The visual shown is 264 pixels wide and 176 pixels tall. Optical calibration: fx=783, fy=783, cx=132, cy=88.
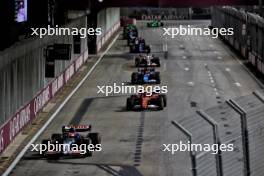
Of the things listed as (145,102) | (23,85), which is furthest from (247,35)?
(23,85)

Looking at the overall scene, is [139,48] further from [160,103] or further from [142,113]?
[142,113]

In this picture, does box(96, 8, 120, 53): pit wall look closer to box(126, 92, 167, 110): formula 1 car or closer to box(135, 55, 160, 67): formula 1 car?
box(135, 55, 160, 67): formula 1 car

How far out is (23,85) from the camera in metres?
40.4

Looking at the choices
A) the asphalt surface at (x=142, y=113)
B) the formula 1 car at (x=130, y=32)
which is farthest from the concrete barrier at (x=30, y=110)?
the formula 1 car at (x=130, y=32)

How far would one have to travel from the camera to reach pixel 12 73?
37.2m

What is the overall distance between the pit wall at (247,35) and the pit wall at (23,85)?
74.1 feet

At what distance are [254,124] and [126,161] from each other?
61.3 ft

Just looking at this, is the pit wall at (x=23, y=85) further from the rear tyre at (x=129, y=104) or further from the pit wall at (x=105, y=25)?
the pit wall at (x=105, y=25)

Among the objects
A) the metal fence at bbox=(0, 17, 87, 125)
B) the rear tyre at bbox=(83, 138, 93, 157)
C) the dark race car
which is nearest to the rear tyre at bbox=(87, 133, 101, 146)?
the rear tyre at bbox=(83, 138, 93, 157)

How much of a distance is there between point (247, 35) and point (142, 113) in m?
37.2

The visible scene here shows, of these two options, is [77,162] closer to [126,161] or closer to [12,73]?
[126,161]

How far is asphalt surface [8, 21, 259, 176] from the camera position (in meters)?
32.5

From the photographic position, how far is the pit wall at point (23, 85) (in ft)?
115

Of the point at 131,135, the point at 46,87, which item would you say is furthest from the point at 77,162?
the point at 46,87
